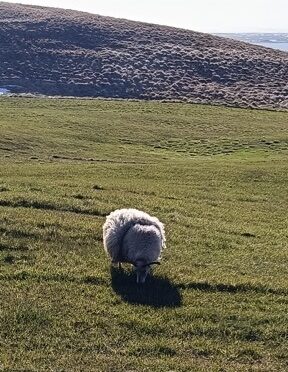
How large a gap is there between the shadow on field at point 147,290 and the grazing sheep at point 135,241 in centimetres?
24

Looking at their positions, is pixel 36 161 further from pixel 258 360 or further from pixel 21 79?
pixel 21 79

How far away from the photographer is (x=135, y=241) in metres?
13.6

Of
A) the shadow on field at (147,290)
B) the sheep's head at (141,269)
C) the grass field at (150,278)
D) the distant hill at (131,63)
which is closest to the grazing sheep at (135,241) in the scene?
the sheep's head at (141,269)

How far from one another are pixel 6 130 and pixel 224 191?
21.6m

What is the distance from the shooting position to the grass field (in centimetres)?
1060

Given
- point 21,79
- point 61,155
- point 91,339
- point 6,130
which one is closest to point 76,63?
point 21,79

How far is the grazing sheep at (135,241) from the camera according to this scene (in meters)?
13.3

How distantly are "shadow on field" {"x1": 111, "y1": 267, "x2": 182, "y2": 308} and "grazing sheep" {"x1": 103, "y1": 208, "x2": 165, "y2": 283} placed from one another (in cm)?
24

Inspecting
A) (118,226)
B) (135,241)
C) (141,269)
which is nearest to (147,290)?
(141,269)

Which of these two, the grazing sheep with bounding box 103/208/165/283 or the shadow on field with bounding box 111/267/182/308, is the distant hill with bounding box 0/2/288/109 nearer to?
the grazing sheep with bounding box 103/208/165/283

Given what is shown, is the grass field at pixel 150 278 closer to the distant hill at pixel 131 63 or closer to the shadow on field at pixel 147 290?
the shadow on field at pixel 147 290

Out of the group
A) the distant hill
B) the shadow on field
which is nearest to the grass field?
the shadow on field

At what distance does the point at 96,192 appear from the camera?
2328 cm

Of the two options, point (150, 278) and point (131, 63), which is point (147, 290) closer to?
point (150, 278)
